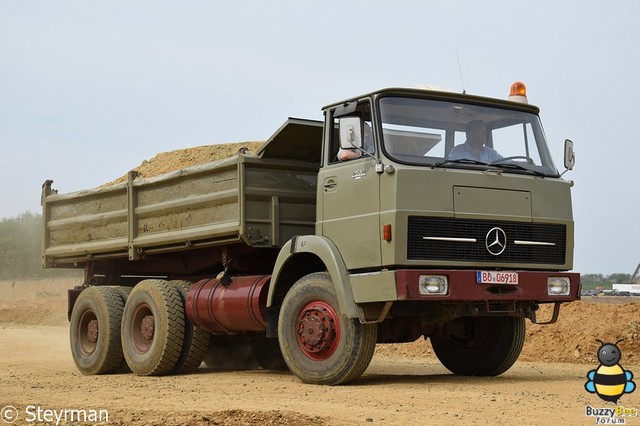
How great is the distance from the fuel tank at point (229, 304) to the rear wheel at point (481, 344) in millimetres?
2133

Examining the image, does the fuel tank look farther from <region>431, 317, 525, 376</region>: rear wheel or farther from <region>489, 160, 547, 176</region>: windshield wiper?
<region>489, 160, 547, 176</region>: windshield wiper

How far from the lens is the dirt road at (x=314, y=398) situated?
7406 mm

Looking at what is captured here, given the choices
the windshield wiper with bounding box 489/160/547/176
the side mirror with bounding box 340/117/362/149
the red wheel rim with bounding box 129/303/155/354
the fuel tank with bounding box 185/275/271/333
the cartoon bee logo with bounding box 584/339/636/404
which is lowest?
the cartoon bee logo with bounding box 584/339/636/404

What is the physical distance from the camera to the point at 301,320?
33.8 feet

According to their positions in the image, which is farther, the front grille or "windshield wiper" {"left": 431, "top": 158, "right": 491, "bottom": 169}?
"windshield wiper" {"left": 431, "top": 158, "right": 491, "bottom": 169}

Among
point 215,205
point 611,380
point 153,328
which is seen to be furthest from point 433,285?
point 153,328

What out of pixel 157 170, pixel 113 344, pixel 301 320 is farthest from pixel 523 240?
pixel 157 170

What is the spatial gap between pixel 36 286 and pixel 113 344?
1591 inches

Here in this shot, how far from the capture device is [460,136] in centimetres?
1009

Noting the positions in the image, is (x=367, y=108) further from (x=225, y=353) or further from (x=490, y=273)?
(x=225, y=353)

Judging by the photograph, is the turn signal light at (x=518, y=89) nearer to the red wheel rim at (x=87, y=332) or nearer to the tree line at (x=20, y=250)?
the red wheel rim at (x=87, y=332)

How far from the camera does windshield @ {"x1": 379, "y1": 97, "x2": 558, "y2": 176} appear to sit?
9703 mm

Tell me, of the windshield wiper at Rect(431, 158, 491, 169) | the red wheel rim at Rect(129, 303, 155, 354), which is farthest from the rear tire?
the windshield wiper at Rect(431, 158, 491, 169)

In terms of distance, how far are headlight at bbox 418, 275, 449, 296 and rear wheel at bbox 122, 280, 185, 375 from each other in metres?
4.08
